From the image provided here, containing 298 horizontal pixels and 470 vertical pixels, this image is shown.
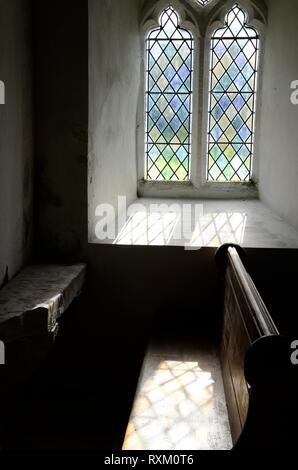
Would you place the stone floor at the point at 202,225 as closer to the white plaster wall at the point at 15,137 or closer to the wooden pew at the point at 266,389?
the white plaster wall at the point at 15,137

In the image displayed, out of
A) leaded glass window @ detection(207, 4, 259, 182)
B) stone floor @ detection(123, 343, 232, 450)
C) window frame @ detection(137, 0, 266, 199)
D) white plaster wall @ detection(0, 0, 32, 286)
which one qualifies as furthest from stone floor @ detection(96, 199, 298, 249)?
stone floor @ detection(123, 343, 232, 450)

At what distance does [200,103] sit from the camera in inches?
195

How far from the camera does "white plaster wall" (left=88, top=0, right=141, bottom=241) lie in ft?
11.2

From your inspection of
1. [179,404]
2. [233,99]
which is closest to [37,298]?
[179,404]

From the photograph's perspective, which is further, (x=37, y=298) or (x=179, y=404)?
(x=37, y=298)

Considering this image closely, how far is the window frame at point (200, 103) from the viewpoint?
4.85 metres

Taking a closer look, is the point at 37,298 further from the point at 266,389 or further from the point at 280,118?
the point at 280,118

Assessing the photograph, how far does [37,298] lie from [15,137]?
942 millimetres

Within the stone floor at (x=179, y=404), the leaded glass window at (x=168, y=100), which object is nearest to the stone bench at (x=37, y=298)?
the stone floor at (x=179, y=404)

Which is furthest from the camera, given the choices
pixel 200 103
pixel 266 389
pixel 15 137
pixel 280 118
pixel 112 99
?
pixel 200 103

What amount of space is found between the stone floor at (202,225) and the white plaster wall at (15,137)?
60cm

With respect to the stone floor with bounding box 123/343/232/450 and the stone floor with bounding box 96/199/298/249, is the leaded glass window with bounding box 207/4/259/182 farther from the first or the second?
the stone floor with bounding box 123/343/232/450
